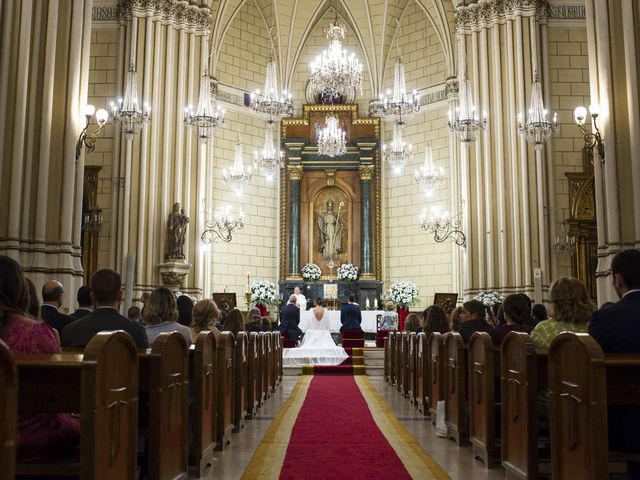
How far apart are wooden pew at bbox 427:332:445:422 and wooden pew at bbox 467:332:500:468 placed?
1263 millimetres

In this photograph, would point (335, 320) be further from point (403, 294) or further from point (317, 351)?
point (317, 351)

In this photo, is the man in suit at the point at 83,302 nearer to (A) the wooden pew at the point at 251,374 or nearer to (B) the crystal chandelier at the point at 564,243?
(A) the wooden pew at the point at 251,374

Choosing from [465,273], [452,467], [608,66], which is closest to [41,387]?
[452,467]

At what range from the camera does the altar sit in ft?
52.3

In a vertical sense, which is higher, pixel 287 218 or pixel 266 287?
pixel 287 218

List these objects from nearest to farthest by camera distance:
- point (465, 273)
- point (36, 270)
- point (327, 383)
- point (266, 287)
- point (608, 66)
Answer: point (36, 270)
point (608, 66)
point (327, 383)
point (465, 273)
point (266, 287)

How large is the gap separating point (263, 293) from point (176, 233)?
3.85 metres

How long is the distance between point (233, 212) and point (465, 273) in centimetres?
735

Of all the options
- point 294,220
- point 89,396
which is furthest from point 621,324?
point 294,220

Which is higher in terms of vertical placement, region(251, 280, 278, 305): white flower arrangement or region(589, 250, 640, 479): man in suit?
region(251, 280, 278, 305): white flower arrangement

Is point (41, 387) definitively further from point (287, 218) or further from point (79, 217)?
point (287, 218)

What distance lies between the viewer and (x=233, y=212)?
21.6m

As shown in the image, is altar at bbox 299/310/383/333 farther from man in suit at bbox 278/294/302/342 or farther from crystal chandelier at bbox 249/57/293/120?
crystal chandelier at bbox 249/57/293/120

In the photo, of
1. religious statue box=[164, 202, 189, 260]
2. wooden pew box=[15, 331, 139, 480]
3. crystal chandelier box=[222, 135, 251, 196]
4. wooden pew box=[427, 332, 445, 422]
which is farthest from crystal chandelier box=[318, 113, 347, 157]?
wooden pew box=[15, 331, 139, 480]
